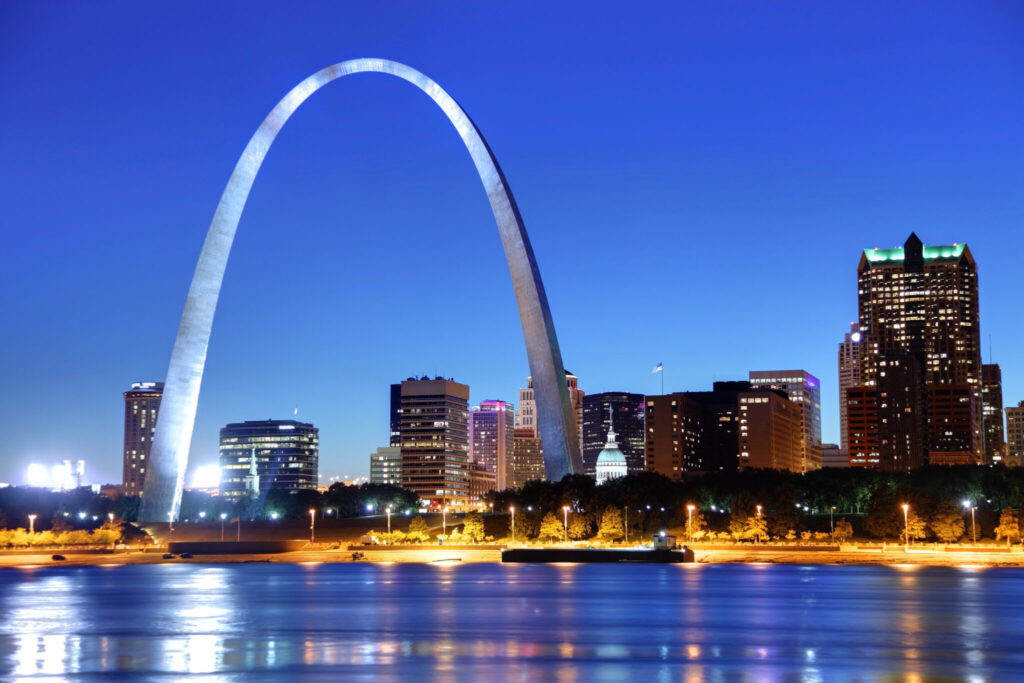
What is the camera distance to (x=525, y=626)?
38.7 m

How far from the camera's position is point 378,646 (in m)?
33.1

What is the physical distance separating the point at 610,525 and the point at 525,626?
57.3m

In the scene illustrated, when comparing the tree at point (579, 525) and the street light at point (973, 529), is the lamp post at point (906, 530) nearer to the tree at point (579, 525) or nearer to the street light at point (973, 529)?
the street light at point (973, 529)

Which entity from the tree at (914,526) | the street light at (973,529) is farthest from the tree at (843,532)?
the street light at (973,529)

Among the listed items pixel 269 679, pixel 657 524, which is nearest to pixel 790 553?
pixel 657 524

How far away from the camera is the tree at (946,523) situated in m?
95.3

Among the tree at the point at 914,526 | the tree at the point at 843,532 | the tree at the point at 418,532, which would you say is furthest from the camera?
the tree at the point at 418,532

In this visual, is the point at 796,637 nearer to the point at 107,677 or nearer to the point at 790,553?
the point at 107,677

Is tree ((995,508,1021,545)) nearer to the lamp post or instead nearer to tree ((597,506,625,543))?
the lamp post

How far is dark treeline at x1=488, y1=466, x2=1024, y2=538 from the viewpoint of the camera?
320 feet

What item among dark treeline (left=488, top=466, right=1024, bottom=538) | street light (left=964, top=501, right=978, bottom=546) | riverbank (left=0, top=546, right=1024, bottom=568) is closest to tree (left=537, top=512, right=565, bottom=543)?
dark treeline (left=488, top=466, right=1024, bottom=538)

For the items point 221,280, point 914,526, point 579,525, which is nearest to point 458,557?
point 579,525

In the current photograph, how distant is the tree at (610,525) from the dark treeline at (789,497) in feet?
4.39

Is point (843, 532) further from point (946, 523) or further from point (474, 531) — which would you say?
point (474, 531)
